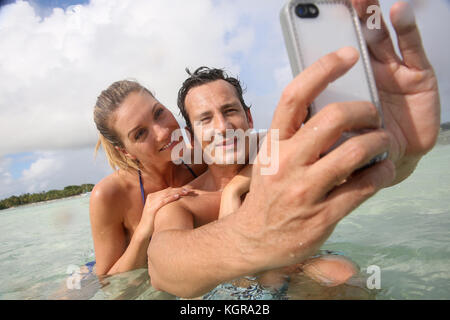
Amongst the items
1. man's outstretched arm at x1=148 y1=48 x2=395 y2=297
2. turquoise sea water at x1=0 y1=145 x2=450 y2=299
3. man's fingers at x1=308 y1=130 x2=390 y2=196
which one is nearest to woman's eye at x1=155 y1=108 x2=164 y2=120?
turquoise sea water at x1=0 y1=145 x2=450 y2=299

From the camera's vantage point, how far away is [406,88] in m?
1.29

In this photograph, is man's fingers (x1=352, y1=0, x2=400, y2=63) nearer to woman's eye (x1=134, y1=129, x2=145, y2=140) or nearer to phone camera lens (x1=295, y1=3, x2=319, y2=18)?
phone camera lens (x1=295, y1=3, x2=319, y2=18)

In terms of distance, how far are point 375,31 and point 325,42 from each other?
33 centimetres

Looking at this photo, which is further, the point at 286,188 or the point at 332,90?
the point at 332,90

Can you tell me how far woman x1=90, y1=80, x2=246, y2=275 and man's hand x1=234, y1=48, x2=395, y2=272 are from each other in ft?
4.72

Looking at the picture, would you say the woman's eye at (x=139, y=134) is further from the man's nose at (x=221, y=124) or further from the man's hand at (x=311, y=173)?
the man's hand at (x=311, y=173)

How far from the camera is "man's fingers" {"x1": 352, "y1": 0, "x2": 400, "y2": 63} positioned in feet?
3.77

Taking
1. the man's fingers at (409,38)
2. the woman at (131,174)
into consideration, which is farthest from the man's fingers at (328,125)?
the woman at (131,174)

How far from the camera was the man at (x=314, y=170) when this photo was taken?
85 centimetres

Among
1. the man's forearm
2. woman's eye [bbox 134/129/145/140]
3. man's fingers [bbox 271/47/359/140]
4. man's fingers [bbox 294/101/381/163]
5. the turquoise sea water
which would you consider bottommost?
the turquoise sea water

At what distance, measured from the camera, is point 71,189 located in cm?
3372
